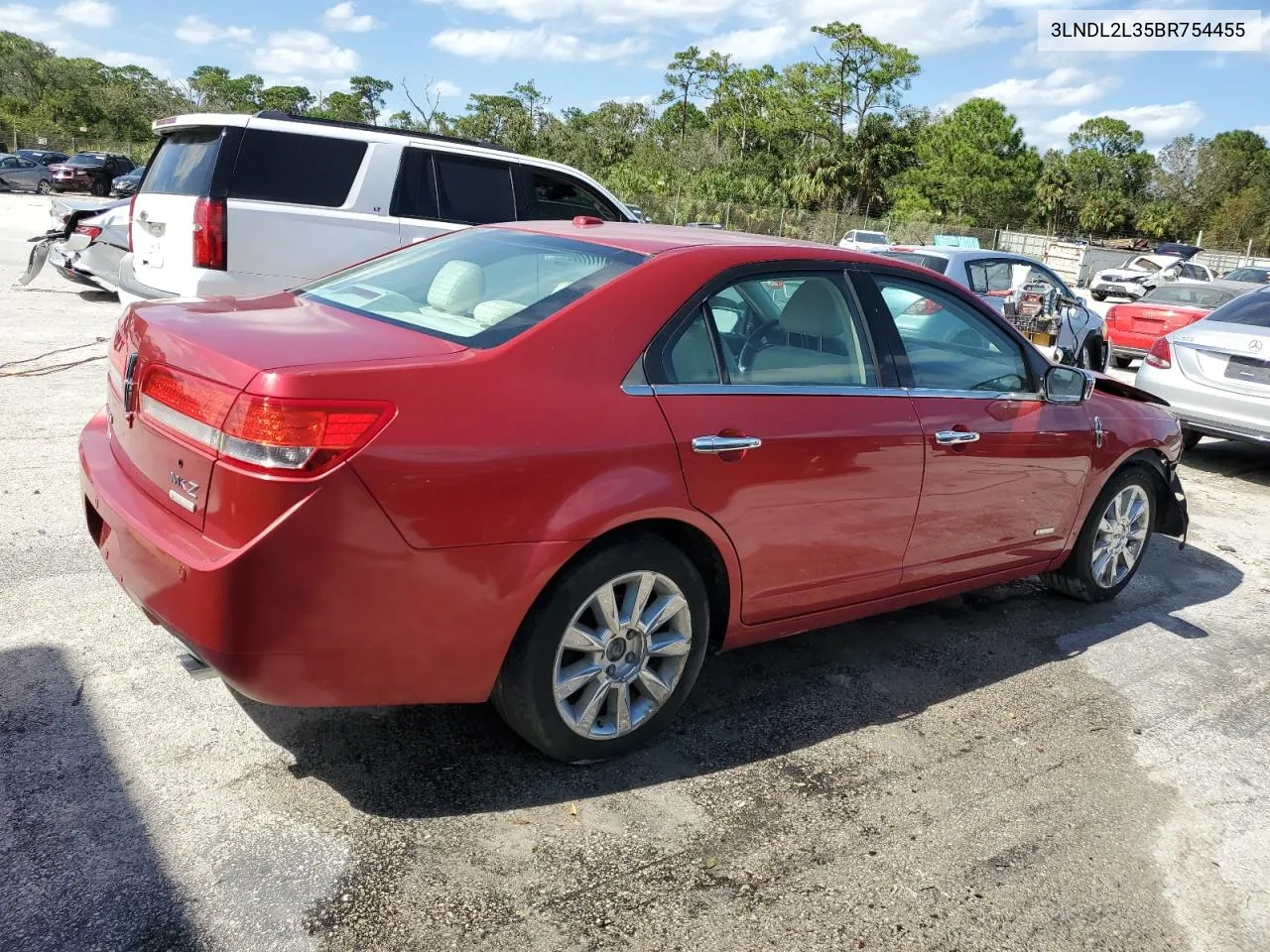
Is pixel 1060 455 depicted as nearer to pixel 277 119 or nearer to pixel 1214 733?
pixel 1214 733

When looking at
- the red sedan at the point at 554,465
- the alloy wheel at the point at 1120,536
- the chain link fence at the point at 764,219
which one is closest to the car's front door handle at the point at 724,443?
the red sedan at the point at 554,465

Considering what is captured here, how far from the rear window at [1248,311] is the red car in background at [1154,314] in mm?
4373

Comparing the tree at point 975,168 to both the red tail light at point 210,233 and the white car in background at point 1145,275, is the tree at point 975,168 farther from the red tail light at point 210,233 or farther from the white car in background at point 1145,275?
the red tail light at point 210,233

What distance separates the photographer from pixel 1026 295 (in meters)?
10.8

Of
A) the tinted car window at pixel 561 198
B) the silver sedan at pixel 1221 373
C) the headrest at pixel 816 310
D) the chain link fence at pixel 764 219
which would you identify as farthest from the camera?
the chain link fence at pixel 764 219

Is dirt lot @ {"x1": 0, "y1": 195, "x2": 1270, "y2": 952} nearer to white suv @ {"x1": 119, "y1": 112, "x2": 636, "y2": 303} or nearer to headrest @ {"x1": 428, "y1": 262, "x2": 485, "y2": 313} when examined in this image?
headrest @ {"x1": 428, "y1": 262, "x2": 485, "y2": 313}

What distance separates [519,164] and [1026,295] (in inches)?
218

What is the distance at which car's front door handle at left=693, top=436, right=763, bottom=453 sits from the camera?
3102 mm

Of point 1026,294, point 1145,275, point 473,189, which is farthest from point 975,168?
point 473,189

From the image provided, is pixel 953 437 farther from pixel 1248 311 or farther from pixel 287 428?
pixel 1248 311

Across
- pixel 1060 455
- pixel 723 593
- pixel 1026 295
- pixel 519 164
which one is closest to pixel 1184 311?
pixel 1026 295

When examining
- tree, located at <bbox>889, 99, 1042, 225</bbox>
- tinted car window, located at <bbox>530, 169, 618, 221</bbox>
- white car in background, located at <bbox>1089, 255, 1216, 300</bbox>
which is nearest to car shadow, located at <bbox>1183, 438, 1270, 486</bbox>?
tinted car window, located at <bbox>530, 169, 618, 221</bbox>

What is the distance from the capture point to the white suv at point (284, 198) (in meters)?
7.27

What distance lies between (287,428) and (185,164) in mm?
6212
